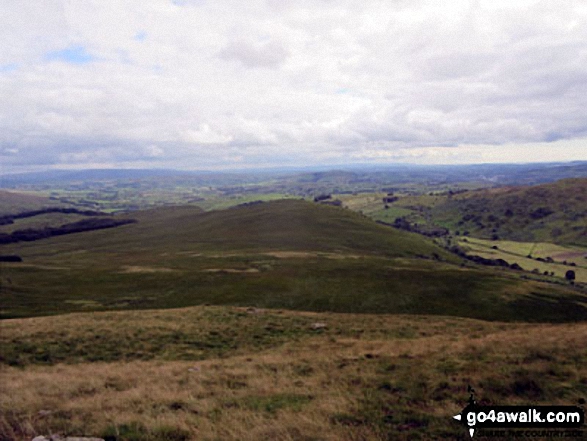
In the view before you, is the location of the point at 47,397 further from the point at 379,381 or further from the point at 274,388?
the point at 379,381

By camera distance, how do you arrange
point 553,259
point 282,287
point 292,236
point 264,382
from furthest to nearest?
point 553,259 → point 292,236 → point 282,287 → point 264,382

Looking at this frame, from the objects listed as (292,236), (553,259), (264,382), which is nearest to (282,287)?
(264,382)

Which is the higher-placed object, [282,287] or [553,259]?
[282,287]

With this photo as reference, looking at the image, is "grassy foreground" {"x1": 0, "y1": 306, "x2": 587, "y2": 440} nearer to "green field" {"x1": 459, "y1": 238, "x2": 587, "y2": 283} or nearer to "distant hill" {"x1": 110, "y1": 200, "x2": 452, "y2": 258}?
"distant hill" {"x1": 110, "y1": 200, "x2": 452, "y2": 258}

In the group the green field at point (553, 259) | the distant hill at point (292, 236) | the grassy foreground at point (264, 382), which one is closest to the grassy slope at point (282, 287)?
the distant hill at point (292, 236)

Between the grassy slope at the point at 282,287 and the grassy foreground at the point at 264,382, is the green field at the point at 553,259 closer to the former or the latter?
the grassy slope at the point at 282,287

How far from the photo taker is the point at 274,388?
52.6 ft

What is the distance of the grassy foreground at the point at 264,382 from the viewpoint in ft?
37.9

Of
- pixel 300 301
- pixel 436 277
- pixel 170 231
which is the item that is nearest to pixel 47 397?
pixel 300 301

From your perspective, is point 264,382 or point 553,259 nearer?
point 264,382

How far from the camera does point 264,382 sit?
1709cm

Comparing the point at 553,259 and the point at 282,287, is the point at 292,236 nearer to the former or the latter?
the point at 282,287

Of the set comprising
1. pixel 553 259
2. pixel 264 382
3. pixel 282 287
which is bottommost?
pixel 553 259

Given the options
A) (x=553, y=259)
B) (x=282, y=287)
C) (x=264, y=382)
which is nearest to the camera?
(x=264, y=382)
